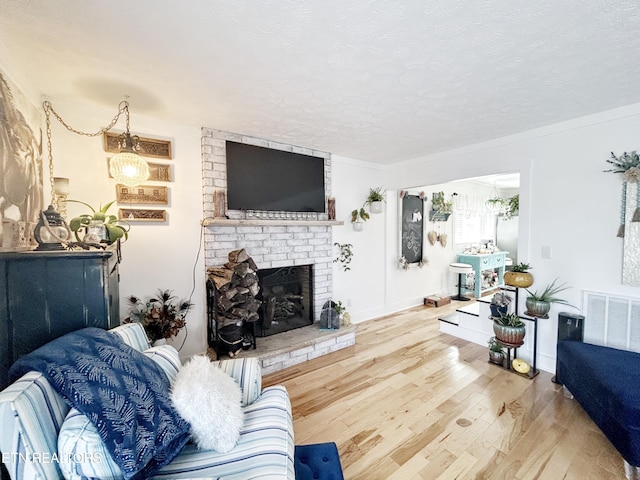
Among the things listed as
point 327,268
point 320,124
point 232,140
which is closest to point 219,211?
point 232,140

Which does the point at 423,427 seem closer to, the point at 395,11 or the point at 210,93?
the point at 395,11

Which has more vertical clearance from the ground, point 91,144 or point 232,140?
point 232,140

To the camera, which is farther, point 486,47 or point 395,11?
point 486,47

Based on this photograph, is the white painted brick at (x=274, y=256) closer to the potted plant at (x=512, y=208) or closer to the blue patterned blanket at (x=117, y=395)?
the blue patterned blanket at (x=117, y=395)

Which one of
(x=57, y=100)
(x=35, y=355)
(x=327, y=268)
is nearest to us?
(x=35, y=355)

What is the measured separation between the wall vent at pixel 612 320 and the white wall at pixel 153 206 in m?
3.75

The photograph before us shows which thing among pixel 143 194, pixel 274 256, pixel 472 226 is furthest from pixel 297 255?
pixel 472 226

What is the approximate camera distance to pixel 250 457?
114 cm

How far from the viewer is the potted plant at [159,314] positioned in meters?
2.27

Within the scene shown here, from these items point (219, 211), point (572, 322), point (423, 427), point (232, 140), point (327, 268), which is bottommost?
point (423, 427)

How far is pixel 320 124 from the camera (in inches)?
104

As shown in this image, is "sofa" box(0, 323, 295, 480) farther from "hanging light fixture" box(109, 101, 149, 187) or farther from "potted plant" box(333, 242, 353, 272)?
"potted plant" box(333, 242, 353, 272)

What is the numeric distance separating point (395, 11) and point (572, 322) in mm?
2929

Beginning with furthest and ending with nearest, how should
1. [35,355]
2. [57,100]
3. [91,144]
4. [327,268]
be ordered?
1. [327,268]
2. [91,144]
3. [57,100]
4. [35,355]
